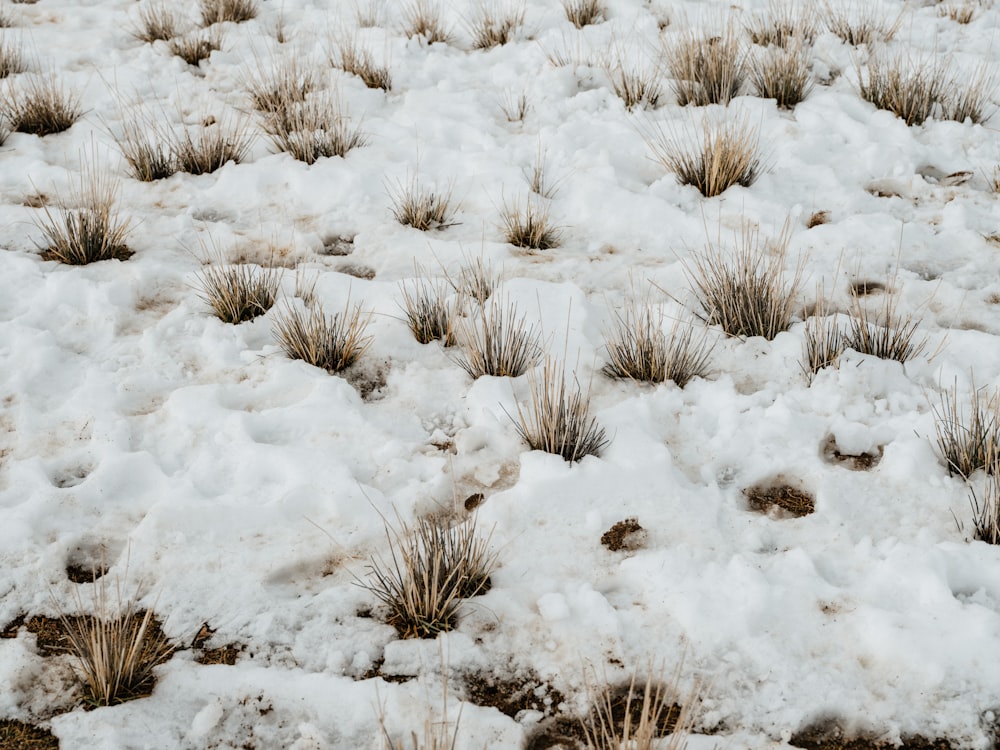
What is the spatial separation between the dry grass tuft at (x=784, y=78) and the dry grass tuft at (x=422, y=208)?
2.08 m

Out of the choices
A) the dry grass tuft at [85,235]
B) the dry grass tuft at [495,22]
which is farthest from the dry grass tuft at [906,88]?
the dry grass tuft at [85,235]

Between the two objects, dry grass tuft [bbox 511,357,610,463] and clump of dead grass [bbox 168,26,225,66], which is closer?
dry grass tuft [bbox 511,357,610,463]

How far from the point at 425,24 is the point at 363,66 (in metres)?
0.74

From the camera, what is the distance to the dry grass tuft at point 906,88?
4.38 metres

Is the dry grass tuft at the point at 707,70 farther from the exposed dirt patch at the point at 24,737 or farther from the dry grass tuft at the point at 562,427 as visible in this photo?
the exposed dirt patch at the point at 24,737

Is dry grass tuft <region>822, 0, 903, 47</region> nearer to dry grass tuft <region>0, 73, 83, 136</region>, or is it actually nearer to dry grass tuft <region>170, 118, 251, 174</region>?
dry grass tuft <region>170, 118, 251, 174</region>

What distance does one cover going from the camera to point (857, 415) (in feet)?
9.16

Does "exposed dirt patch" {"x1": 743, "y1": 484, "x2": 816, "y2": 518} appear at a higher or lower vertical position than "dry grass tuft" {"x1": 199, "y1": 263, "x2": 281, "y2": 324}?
lower

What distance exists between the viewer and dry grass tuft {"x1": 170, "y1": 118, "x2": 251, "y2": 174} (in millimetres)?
4344

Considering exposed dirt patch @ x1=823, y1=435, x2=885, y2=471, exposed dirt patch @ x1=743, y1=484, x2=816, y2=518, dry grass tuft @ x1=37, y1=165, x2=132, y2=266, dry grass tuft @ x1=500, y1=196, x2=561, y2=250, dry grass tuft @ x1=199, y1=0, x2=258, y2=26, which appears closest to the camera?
exposed dirt patch @ x1=743, y1=484, x2=816, y2=518

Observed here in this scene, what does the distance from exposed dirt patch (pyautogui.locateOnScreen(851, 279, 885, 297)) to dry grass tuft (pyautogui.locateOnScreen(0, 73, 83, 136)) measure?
4.32 metres

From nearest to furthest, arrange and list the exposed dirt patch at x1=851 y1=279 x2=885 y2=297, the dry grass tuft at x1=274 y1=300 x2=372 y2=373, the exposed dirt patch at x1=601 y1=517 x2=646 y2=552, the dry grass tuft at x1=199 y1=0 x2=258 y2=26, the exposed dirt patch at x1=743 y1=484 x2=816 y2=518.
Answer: the exposed dirt patch at x1=601 y1=517 x2=646 y2=552, the exposed dirt patch at x1=743 y1=484 x2=816 y2=518, the dry grass tuft at x1=274 y1=300 x2=372 y2=373, the exposed dirt patch at x1=851 y1=279 x2=885 y2=297, the dry grass tuft at x1=199 y1=0 x2=258 y2=26

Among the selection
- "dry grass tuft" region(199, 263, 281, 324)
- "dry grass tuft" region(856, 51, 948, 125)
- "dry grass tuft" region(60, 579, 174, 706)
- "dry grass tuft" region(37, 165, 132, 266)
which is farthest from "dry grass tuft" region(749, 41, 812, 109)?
"dry grass tuft" region(60, 579, 174, 706)

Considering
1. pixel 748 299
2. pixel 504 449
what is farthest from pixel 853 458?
pixel 504 449
